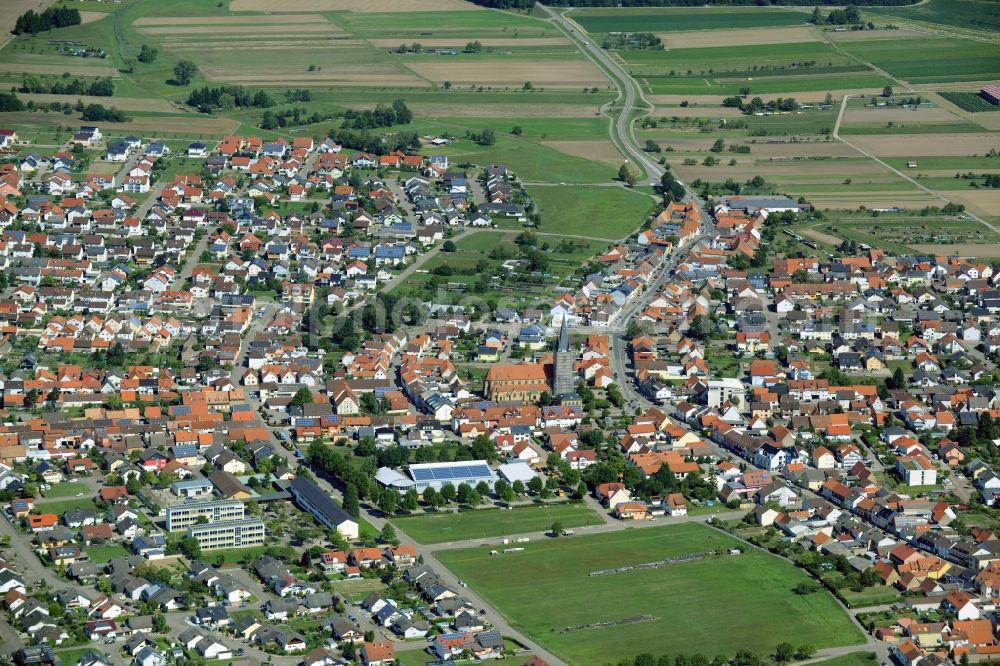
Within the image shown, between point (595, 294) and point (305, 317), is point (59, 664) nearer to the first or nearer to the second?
point (305, 317)

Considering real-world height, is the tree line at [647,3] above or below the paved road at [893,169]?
above

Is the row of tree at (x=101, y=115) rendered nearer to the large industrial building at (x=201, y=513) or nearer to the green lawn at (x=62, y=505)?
the green lawn at (x=62, y=505)

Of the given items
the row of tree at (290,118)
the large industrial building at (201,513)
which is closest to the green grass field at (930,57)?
the row of tree at (290,118)

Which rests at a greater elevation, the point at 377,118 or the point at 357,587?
the point at 377,118

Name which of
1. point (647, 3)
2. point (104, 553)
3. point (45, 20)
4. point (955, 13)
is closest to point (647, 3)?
point (647, 3)

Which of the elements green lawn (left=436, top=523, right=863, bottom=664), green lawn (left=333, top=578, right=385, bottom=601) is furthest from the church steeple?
green lawn (left=333, top=578, right=385, bottom=601)

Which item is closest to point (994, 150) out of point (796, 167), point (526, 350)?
point (796, 167)

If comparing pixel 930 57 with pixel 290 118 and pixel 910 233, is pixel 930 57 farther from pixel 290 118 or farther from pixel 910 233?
pixel 290 118

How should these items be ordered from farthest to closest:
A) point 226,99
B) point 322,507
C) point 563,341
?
point 226,99 → point 563,341 → point 322,507
